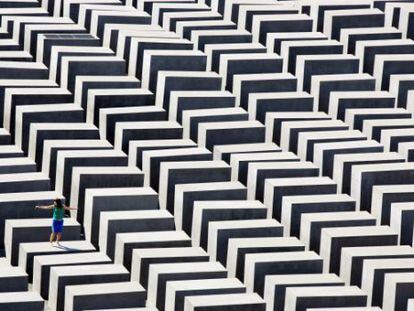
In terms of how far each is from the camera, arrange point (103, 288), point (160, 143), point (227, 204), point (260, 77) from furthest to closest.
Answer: point (260, 77) < point (160, 143) < point (227, 204) < point (103, 288)

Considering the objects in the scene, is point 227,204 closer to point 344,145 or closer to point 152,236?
point 152,236

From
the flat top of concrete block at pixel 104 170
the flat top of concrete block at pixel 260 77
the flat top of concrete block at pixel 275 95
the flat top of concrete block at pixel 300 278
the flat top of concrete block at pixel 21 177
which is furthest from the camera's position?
the flat top of concrete block at pixel 260 77

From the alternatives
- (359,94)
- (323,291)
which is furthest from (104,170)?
(359,94)

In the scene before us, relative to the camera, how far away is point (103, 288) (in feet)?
113

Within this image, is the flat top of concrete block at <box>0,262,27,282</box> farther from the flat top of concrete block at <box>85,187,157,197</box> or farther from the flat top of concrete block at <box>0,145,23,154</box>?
the flat top of concrete block at <box>0,145,23,154</box>

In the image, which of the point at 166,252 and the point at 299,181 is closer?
the point at 166,252

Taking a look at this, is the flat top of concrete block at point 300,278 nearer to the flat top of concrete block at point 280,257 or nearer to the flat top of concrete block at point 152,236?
the flat top of concrete block at point 280,257

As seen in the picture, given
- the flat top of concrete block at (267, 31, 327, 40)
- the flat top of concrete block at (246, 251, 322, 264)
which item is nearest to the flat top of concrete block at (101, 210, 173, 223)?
the flat top of concrete block at (246, 251, 322, 264)

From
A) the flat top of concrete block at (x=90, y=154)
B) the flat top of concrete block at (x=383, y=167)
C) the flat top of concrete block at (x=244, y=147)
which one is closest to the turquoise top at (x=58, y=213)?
the flat top of concrete block at (x=90, y=154)

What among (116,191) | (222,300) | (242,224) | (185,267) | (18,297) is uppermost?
(116,191)

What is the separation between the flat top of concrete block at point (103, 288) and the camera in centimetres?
3419

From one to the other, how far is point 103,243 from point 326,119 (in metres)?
8.82

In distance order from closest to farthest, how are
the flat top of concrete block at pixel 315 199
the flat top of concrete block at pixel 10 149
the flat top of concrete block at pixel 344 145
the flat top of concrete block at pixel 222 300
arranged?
the flat top of concrete block at pixel 222 300 → the flat top of concrete block at pixel 315 199 → the flat top of concrete block at pixel 10 149 → the flat top of concrete block at pixel 344 145

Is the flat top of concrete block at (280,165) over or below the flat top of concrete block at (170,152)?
below
